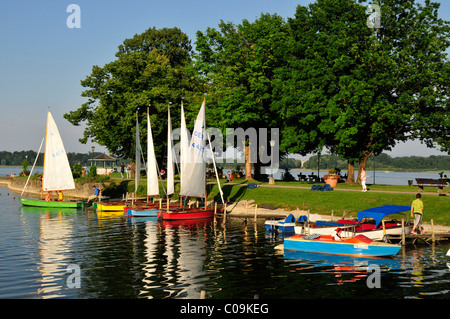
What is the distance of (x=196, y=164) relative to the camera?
5153 cm

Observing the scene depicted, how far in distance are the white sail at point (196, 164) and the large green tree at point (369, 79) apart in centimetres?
1630

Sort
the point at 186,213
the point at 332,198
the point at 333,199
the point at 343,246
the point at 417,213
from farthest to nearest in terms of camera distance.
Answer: the point at 332,198
the point at 333,199
the point at 186,213
the point at 417,213
the point at 343,246

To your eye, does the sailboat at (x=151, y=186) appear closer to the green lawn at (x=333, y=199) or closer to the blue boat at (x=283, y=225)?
the green lawn at (x=333, y=199)

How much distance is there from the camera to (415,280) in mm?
25734

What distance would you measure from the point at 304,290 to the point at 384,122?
37747 millimetres

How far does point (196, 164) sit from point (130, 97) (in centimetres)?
3045

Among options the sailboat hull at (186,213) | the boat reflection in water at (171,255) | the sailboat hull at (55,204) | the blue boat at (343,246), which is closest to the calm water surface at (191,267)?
the boat reflection in water at (171,255)

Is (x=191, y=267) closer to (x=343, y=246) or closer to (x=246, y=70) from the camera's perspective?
(x=343, y=246)

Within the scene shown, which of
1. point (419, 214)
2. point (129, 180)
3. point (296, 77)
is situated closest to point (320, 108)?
point (296, 77)

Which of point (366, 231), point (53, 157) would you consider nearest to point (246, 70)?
point (53, 157)

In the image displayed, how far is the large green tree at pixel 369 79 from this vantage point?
54.6 m

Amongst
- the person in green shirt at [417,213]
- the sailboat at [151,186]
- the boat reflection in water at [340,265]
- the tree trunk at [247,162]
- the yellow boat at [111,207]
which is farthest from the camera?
the tree trunk at [247,162]

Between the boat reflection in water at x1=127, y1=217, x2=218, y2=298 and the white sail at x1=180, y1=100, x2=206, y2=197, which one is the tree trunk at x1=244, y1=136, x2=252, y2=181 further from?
the boat reflection in water at x1=127, y1=217, x2=218, y2=298
